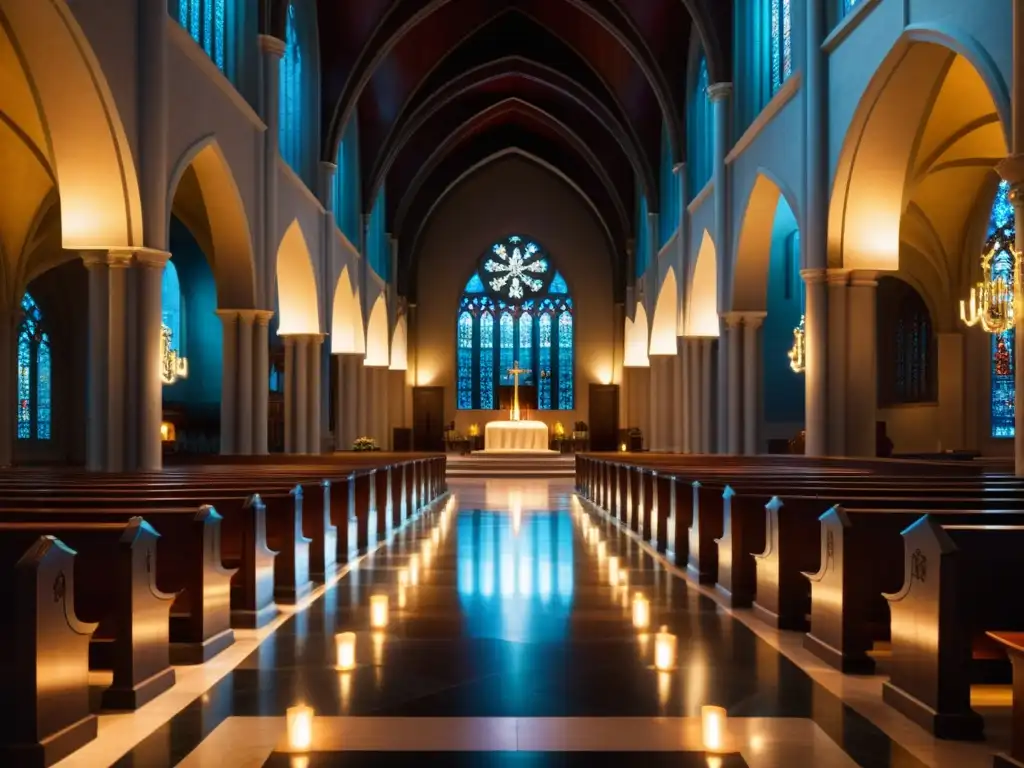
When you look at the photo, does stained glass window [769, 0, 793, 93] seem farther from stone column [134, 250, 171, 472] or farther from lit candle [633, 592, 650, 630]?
lit candle [633, 592, 650, 630]

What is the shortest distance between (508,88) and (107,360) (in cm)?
2435

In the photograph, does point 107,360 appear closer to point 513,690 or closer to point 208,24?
point 208,24

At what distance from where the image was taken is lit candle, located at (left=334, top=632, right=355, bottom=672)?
536 cm

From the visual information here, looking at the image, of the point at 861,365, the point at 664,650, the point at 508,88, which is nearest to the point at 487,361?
the point at 508,88

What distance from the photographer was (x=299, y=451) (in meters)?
23.6

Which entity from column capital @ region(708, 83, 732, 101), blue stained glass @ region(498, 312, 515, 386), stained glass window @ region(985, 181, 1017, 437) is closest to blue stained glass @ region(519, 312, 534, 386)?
blue stained glass @ region(498, 312, 515, 386)

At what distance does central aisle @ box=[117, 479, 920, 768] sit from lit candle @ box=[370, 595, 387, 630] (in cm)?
6

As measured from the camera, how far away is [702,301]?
2516cm

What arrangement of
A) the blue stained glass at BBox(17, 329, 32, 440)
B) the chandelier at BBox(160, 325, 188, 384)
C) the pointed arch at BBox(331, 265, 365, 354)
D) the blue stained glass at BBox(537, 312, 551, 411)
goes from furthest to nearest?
the blue stained glass at BBox(537, 312, 551, 411) → the pointed arch at BBox(331, 265, 365, 354) → the blue stained glass at BBox(17, 329, 32, 440) → the chandelier at BBox(160, 325, 188, 384)

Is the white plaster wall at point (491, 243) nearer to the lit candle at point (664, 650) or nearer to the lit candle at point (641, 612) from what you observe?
the lit candle at point (641, 612)

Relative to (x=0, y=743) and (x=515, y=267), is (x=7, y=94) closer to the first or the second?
(x=0, y=743)

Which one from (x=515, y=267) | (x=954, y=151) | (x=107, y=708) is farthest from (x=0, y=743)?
(x=515, y=267)

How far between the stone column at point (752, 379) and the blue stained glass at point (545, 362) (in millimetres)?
20291

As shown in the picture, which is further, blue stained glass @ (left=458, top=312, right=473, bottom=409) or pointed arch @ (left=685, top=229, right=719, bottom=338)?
blue stained glass @ (left=458, top=312, right=473, bottom=409)
